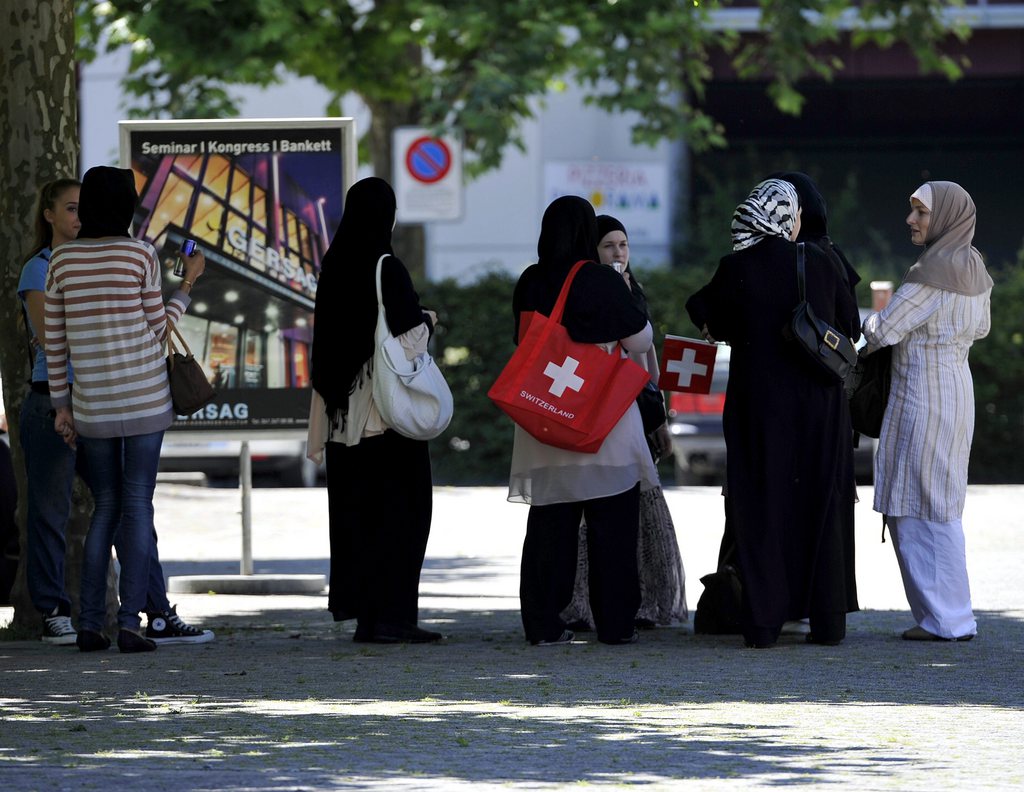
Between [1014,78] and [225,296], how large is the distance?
1983 centimetres

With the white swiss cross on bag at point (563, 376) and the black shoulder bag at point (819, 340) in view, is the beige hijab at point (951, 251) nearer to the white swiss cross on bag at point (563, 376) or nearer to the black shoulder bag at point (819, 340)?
the black shoulder bag at point (819, 340)

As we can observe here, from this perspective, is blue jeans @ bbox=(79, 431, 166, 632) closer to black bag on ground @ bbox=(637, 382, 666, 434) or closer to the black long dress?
black bag on ground @ bbox=(637, 382, 666, 434)

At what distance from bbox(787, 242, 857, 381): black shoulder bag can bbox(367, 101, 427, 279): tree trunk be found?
11.6 m

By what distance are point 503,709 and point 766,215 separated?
269cm

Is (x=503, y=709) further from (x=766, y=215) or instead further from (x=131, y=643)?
(x=766, y=215)

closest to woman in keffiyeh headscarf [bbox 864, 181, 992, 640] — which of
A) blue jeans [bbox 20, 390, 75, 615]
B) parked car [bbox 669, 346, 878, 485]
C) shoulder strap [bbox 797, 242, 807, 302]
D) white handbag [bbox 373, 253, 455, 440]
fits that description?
shoulder strap [bbox 797, 242, 807, 302]

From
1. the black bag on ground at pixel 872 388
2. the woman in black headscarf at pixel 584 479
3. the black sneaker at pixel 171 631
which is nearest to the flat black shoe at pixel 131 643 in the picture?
the black sneaker at pixel 171 631

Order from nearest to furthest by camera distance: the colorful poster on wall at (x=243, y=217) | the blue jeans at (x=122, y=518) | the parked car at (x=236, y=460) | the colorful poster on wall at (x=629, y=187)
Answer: the blue jeans at (x=122, y=518) < the colorful poster on wall at (x=243, y=217) < the parked car at (x=236, y=460) < the colorful poster on wall at (x=629, y=187)

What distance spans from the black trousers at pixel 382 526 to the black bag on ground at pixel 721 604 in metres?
1.23

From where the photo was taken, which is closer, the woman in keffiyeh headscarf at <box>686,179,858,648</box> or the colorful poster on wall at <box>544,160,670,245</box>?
the woman in keffiyeh headscarf at <box>686,179,858,648</box>

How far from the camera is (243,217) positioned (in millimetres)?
10508

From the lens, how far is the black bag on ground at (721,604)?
8.52 meters

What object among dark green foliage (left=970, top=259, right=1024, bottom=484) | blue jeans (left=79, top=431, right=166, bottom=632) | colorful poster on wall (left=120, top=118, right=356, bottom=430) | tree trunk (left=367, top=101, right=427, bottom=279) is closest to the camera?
blue jeans (left=79, top=431, right=166, bottom=632)

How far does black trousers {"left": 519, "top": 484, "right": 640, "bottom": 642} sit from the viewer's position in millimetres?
8352
